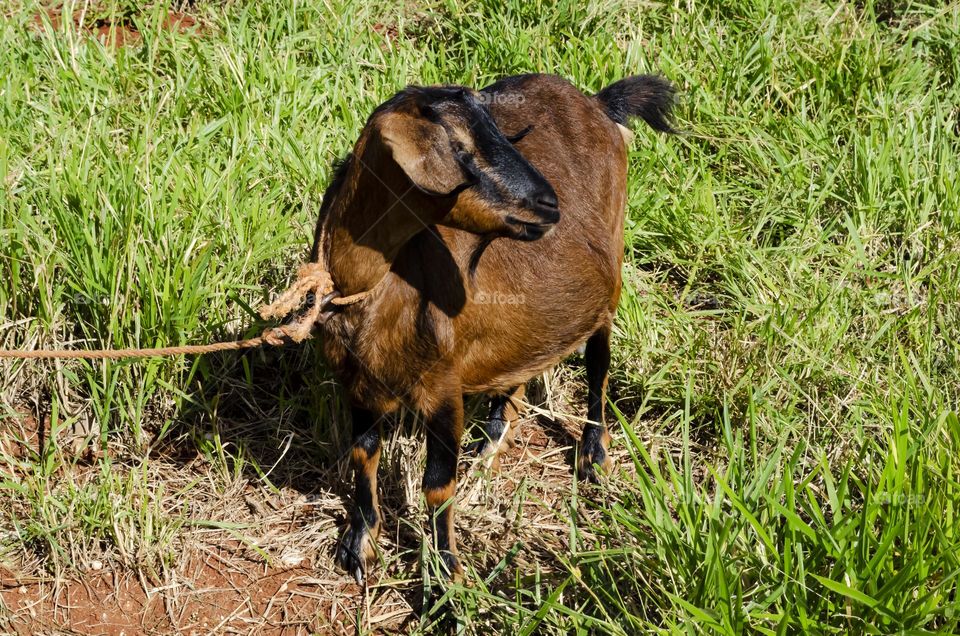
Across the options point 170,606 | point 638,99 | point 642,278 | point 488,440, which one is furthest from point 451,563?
point 638,99

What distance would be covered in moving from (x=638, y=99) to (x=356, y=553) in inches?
87.3

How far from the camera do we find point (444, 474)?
3.73 metres

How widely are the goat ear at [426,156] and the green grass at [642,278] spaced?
0.98 m

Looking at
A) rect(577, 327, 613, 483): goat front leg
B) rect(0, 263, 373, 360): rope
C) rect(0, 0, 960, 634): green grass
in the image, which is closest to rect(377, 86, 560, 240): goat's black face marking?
rect(0, 263, 373, 360): rope

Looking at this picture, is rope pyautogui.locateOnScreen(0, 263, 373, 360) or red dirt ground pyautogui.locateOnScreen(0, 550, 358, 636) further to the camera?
red dirt ground pyautogui.locateOnScreen(0, 550, 358, 636)

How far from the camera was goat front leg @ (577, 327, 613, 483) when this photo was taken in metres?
4.41

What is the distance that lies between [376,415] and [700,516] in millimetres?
1173

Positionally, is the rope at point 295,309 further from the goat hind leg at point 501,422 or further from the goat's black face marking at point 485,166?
the goat hind leg at point 501,422

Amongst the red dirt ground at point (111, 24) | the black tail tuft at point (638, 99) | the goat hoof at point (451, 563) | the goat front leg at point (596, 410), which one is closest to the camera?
the goat hoof at point (451, 563)

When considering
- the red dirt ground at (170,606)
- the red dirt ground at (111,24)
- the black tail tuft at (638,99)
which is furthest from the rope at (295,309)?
the red dirt ground at (111,24)

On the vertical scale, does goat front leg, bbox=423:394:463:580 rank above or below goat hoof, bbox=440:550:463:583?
above

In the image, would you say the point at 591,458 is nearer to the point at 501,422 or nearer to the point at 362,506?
the point at 501,422

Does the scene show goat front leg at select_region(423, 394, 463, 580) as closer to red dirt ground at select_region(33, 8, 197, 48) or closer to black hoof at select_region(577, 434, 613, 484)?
black hoof at select_region(577, 434, 613, 484)

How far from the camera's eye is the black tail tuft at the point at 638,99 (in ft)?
14.9
